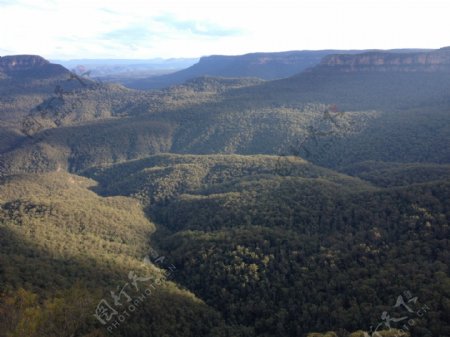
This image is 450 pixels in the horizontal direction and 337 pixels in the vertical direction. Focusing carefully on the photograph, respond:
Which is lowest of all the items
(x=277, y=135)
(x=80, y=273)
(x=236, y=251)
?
(x=236, y=251)

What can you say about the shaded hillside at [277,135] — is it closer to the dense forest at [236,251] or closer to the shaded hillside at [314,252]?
the dense forest at [236,251]

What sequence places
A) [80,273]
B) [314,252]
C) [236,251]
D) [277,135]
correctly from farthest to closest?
[277,135] → [236,251] → [314,252] → [80,273]

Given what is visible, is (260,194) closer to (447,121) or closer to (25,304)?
(25,304)

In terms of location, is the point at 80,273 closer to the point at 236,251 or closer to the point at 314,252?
the point at 236,251

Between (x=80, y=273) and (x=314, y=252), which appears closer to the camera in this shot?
(x=80, y=273)

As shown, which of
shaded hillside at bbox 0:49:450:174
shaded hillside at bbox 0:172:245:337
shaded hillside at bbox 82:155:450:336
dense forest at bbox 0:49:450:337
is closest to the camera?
shaded hillside at bbox 0:172:245:337

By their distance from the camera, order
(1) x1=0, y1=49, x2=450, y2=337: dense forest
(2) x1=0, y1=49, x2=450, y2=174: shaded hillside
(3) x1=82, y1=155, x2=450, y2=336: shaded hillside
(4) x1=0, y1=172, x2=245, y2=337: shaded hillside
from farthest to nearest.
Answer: (2) x1=0, y1=49, x2=450, y2=174: shaded hillside → (3) x1=82, y1=155, x2=450, y2=336: shaded hillside → (1) x1=0, y1=49, x2=450, y2=337: dense forest → (4) x1=0, y1=172, x2=245, y2=337: shaded hillside

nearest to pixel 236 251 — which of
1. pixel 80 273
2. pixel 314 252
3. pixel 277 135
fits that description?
pixel 314 252

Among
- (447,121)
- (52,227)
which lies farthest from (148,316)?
(447,121)

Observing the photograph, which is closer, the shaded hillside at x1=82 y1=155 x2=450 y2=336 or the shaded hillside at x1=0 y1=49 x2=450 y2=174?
the shaded hillside at x1=82 y1=155 x2=450 y2=336

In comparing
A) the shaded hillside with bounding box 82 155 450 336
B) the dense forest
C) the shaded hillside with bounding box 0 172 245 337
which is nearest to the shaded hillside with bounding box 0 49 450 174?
the dense forest

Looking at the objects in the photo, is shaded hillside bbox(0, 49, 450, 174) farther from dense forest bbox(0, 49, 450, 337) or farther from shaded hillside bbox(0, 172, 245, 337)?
shaded hillside bbox(0, 172, 245, 337)
